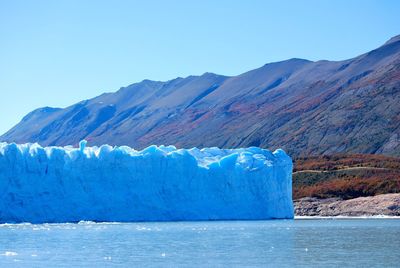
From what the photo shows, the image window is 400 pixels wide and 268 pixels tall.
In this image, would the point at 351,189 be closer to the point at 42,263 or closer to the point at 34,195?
the point at 34,195

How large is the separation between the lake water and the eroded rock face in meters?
21.4

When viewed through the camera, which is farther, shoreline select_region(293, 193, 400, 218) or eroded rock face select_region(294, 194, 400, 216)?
eroded rock face select_region(294, 194, 400, 216)

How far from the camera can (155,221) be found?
169ft

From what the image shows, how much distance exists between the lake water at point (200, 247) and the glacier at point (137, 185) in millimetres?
3193

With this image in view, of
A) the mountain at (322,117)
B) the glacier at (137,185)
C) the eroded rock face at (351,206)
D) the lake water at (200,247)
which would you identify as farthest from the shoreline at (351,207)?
the mountain at (322,117)

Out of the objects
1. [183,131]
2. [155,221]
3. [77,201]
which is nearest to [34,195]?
[77,201]

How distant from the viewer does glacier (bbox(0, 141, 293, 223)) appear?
47.8m

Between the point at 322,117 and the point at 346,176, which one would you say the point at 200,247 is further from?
the point at 322,117

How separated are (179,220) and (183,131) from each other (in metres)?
140

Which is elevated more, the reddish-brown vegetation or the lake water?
the lake water

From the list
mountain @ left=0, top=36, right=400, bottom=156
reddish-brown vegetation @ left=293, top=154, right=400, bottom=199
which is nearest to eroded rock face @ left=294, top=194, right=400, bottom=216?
reddish-brown vegetation @ left=293, top=154, right=400, bottom=199

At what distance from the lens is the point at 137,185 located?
165 ft

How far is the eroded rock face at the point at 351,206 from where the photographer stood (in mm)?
64750

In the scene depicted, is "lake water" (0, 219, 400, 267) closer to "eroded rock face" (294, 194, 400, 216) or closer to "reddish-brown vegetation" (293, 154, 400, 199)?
"eroded rock face" (294, 194, 400, 216)
